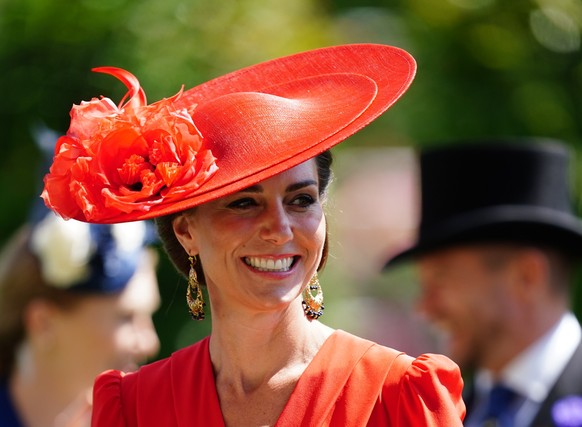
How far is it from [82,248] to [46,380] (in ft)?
1.99

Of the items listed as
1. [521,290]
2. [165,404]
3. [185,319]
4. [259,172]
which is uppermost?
[259,172]

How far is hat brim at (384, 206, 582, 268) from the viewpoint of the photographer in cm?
518

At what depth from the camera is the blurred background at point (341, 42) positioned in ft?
22.0

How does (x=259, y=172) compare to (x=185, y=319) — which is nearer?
(x=259, y=172)

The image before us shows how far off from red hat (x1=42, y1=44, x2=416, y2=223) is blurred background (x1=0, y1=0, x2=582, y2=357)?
266cm

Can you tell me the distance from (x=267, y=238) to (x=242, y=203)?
0.35ft

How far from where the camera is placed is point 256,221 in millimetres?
2885

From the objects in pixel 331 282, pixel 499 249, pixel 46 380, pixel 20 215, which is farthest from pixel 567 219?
pixel 20 215

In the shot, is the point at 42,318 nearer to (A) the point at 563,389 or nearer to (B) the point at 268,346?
(A) the point at 563,389

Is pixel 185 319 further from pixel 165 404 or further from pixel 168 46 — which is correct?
pixel 165 404

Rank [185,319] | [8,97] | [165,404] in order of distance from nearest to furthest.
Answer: [165,404]
[185,319]
[8,97]

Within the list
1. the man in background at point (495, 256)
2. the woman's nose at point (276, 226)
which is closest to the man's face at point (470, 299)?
Result: the man in background at point (495, 256)

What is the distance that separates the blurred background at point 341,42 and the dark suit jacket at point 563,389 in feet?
4.37

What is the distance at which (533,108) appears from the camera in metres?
7.95
